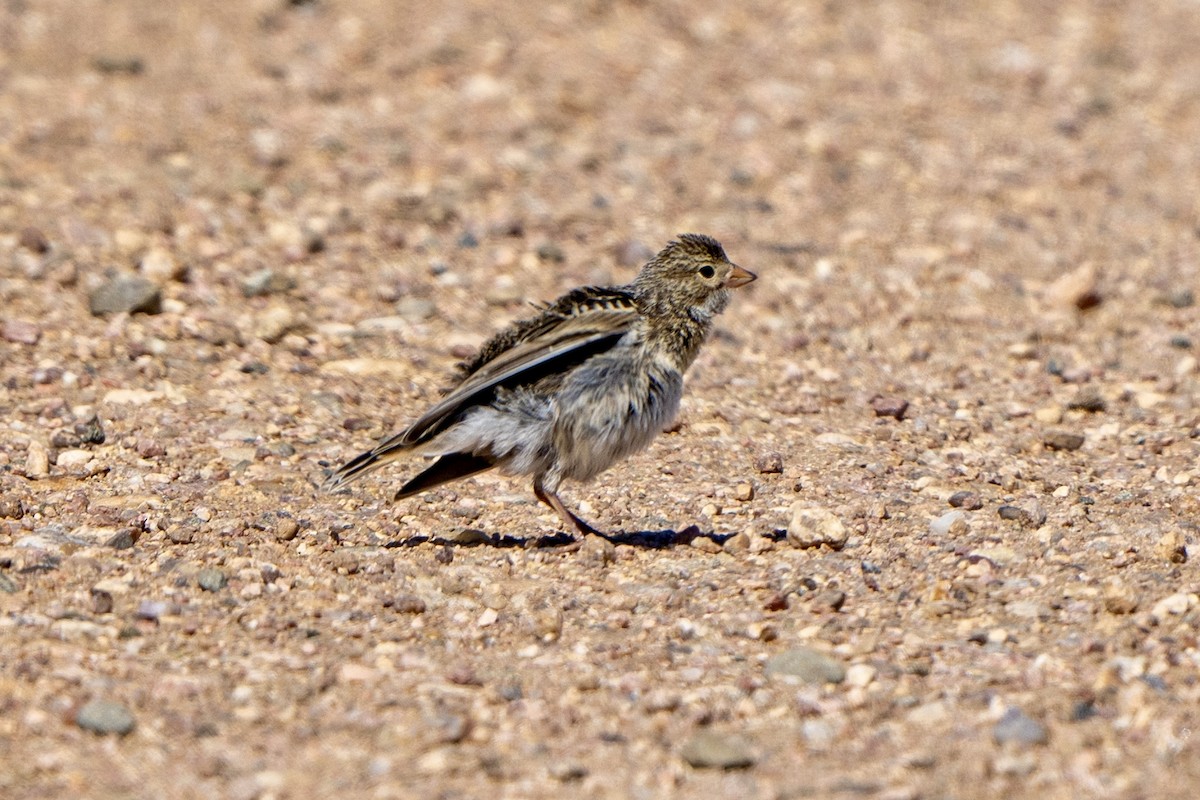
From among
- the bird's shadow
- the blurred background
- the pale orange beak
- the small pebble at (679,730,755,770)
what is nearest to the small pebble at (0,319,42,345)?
the blurred background

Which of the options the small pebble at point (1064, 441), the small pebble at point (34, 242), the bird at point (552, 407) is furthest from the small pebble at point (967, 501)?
the small pebble at point (34, 242)

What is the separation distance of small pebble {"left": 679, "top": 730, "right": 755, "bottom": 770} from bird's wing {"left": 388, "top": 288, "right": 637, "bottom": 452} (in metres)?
2.15

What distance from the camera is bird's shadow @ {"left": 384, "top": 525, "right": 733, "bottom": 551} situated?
21.4ft

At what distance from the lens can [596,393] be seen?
260 inches

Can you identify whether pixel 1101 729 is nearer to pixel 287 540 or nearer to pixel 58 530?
pixel 287 540

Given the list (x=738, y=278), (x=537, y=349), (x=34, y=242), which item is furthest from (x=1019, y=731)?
(x=34, y=242)

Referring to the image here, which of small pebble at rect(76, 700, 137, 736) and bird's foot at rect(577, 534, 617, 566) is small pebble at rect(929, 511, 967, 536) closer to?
bird's foot at rect(577, 534, 617, 566)

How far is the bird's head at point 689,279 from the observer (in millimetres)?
7035

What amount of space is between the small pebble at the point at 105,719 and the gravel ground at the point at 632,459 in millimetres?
14

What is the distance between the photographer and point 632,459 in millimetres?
7598

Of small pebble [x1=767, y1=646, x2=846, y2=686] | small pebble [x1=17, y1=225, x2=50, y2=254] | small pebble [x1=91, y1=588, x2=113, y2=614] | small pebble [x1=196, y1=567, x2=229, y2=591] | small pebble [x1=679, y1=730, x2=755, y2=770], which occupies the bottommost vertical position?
small pebble [x1=91, y1=588, x2=113, y2=614]

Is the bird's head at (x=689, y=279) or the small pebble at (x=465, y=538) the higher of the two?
the bird's head at (x=689, y=279)

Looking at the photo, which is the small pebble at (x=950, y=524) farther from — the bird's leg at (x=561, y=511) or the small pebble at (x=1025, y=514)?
the bird's leg at (x=561, y=511)

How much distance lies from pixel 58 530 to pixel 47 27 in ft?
24.2
